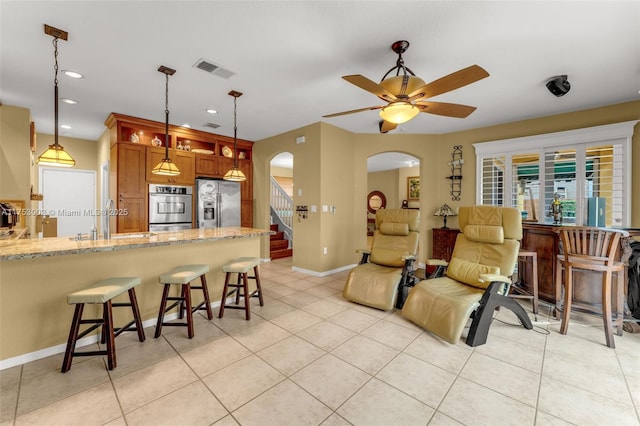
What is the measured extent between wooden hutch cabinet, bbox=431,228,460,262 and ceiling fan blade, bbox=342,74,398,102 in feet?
11.1

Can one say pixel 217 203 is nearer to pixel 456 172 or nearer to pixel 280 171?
pixel 456 172

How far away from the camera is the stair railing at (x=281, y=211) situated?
7.36m

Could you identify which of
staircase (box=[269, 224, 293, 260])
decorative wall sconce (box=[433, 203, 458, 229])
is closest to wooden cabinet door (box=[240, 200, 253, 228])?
staircase (box=[269, 224, 293, 260])

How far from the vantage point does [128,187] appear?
4.67 m

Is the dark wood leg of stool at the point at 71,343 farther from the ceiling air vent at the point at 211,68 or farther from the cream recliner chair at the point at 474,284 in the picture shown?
the cream recliner chair at the point at 474,284

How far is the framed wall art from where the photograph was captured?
9.69m

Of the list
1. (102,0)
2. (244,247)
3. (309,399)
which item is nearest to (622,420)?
(309,399)

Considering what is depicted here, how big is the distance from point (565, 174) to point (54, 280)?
260 inches

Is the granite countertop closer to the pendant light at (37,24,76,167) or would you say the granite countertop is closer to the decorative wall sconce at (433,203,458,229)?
the pendant light at (37,24,76,167)

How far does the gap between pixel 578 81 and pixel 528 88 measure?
1.60ft

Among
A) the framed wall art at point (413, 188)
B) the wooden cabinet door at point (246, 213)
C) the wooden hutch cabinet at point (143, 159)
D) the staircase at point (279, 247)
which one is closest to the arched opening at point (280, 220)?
the staircase at point (279, 247)

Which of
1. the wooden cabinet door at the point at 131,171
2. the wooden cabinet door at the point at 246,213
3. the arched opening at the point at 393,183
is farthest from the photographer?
the arched opening at the point at 393,183

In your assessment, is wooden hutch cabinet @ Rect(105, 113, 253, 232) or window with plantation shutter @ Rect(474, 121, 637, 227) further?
wooden hutch cabinet @ Rect(105, 113, 253, 232)

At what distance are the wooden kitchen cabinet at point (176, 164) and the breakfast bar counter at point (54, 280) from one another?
2420mm
